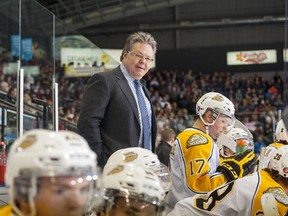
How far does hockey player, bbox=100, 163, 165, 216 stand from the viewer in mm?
1831

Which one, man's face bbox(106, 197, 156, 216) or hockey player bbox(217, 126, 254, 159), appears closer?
man's face bbox(106, 197, 156, 216)

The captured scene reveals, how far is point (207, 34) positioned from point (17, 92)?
16.0 m

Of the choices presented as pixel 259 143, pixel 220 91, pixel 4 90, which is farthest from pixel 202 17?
pixel 4 90

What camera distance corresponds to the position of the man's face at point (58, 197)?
1.35 metres

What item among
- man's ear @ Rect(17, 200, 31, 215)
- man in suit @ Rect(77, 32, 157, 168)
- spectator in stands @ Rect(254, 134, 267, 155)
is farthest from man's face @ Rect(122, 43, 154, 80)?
spectator in stands @ Rect(254, 134, 267, 155)

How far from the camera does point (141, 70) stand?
3.22m

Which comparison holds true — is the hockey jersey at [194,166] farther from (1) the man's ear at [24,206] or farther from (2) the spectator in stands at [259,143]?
(2) the spectator in stands at [259,143]

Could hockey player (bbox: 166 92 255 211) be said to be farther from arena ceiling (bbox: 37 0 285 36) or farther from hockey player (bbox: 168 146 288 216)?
arena ceiling (bbox: 37 0 285 36)

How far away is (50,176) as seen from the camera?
4.42ft

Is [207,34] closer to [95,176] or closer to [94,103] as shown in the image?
[94,103]

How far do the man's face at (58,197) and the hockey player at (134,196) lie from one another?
46 centimetres

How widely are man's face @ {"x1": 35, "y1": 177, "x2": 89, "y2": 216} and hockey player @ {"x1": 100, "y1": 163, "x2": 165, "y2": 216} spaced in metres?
0.46

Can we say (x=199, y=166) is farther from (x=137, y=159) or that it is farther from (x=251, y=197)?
(x=137, y=159)

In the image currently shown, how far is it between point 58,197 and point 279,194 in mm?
1353
